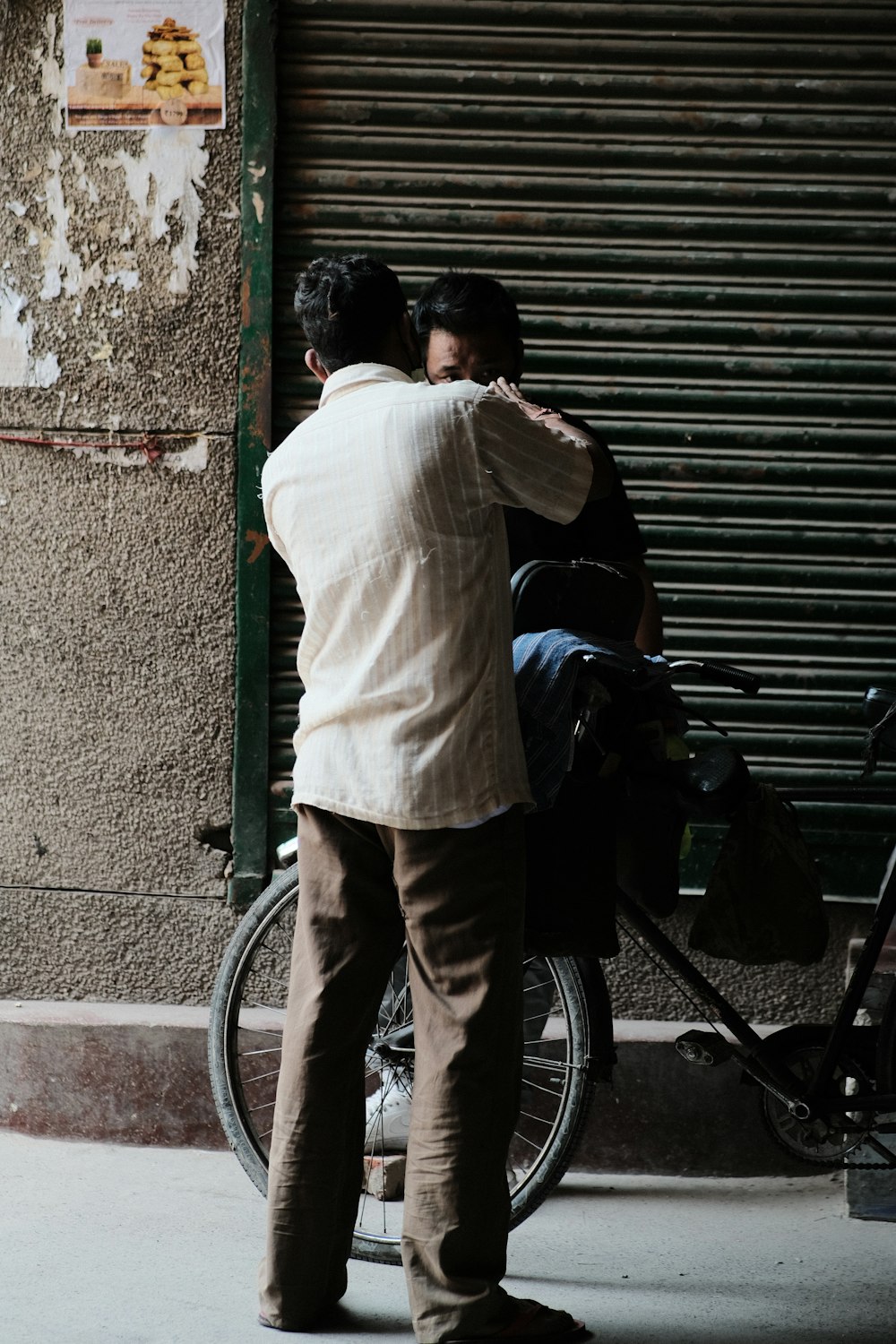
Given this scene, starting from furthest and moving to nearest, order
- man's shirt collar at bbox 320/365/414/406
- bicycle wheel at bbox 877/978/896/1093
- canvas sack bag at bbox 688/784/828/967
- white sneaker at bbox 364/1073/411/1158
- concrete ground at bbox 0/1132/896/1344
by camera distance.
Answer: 1. white sneaker at bbox 364/1073/411/1158
2. bicycle wheel at bbox 877/978/896/1093
3. canvas sack bag at bbox 688/784/828/967
4. concrete ground at bbox 0/1132/896/1344
5. man's shirt collar at bbox 320/365/414/406

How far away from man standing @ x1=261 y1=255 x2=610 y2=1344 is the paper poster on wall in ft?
5.07

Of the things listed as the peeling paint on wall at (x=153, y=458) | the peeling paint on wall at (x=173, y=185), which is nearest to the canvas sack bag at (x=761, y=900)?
the peeling paint on wall at (x=153, y=458)

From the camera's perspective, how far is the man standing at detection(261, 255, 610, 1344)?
2.40 meters

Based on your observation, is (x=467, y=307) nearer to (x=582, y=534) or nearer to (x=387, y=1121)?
(x=582, y=534)

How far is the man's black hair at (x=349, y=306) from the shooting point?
249cm

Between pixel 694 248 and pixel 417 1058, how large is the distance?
2.39m

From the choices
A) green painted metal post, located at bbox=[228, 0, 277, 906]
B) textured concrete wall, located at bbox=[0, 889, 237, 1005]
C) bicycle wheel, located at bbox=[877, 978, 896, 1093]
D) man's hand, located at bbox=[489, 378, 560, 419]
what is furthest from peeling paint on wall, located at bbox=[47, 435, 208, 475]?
bicycle wheel, located at bbox=[877, 978, 896, 1093]

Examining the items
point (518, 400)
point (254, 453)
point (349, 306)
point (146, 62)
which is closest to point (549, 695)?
point (518, 400)

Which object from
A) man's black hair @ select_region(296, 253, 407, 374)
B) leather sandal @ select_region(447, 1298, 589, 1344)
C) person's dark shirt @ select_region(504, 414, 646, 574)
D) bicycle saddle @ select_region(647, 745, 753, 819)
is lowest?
leather sandal @ select_region(447, 1298, 589, 1344)

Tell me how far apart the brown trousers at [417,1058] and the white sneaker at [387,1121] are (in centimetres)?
56

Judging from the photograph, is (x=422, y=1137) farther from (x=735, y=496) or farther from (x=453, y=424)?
(x=735, y=496)

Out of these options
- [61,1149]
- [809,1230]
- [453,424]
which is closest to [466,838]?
[453,424]

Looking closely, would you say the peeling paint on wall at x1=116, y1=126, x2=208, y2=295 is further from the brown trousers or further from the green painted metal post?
the brown trousers

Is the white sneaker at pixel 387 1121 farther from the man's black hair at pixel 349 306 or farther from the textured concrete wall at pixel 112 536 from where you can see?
the man's black hair at pixel 349 306
